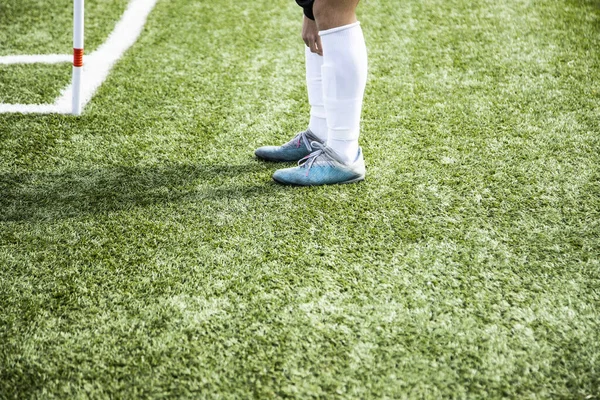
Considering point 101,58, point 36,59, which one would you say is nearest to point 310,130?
point 101,58

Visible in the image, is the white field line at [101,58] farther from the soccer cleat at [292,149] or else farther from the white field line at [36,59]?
the soccer cleat at [292,149]

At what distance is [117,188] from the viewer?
73.2 inches

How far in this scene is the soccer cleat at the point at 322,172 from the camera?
74.1 inches

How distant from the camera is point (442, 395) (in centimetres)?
119

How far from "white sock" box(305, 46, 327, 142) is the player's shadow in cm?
23

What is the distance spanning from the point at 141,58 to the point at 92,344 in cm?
182

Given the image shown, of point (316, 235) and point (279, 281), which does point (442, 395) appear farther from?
point (316, 235)

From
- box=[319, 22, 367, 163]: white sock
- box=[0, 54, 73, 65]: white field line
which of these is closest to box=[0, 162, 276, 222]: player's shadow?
box=[319, 22, 367, 163]: white sock

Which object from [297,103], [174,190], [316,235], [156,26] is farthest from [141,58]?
[316,235]

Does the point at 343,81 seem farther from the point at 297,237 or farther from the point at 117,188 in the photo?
the point at 117,188

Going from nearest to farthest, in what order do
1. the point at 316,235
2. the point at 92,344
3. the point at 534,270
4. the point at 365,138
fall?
1. the point at 92,344
2. the point at 534,270
3. the point at 316,235
4. the point at 365,138

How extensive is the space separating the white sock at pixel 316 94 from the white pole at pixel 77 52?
0.85m

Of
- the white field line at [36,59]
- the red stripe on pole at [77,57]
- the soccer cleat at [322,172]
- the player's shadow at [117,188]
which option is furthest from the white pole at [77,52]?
the soccer cleat at [322,172]

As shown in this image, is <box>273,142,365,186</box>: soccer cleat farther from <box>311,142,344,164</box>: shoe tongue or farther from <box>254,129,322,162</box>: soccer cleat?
<box>254,129,322,162</box>: soccer cleat
